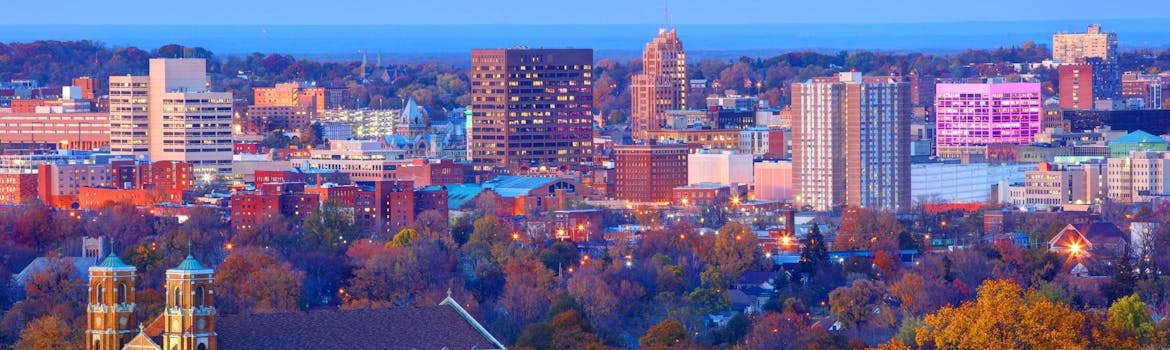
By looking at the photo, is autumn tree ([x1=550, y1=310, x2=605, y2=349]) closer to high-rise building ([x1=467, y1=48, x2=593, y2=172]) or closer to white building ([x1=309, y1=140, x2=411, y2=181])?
white building ([x1=309, y1=140, x2=411, y2=181])

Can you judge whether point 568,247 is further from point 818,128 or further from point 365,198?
point 818,128

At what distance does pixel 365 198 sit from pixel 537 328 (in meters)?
47.5

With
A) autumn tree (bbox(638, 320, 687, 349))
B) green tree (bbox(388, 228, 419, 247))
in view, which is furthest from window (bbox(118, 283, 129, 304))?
green tree (bbox(388, 228, 419, 247))

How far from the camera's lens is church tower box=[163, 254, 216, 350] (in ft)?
163

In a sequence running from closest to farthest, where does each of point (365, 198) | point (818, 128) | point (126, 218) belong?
point (126, 218), point (365, 198), point (818, 128)

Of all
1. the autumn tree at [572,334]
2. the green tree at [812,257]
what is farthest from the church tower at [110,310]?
the green tree at [812,257]

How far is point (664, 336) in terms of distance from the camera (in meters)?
59.8

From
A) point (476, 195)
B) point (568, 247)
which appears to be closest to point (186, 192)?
point (476, 195)

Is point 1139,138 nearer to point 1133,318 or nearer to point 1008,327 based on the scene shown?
point 1133,318

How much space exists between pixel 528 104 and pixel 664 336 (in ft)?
271

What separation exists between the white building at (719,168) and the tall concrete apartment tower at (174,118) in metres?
17.1

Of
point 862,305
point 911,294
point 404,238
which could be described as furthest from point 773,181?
point 862,305

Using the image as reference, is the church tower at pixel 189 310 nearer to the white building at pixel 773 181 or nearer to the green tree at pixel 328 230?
the green tree at pixel 328 230

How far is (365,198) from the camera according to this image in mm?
105875
